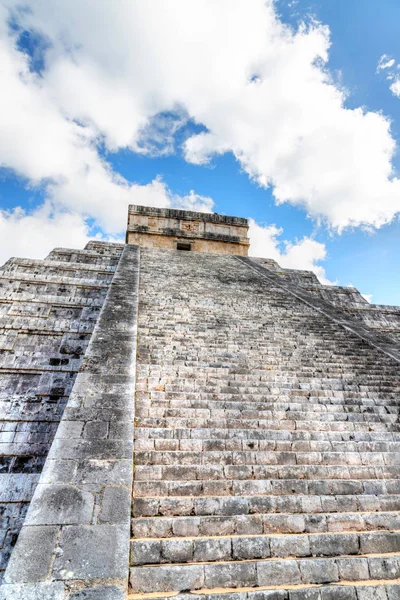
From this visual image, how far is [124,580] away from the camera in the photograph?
2.57 metres

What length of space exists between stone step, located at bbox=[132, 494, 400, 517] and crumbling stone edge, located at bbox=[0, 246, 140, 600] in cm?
33

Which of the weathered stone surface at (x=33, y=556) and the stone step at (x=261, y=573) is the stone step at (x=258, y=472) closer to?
the stone step at (x=261, y=573)

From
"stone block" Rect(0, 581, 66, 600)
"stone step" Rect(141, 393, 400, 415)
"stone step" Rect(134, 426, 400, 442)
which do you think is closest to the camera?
"stone block" Rect(0, 581, 66, 600)

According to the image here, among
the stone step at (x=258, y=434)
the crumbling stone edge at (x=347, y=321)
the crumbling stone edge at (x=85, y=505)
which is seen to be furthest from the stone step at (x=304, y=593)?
the crumbling stone edge at (x=347, y=321)

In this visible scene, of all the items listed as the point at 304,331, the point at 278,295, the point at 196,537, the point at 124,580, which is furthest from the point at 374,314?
the point at 124,580

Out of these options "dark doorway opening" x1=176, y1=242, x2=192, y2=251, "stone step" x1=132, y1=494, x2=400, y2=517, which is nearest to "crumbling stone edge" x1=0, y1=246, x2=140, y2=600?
"stone step" x1=132, y1=494, x2=400, y2=517

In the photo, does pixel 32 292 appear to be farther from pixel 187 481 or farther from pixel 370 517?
pixel 370 517

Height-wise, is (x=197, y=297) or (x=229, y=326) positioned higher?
(x=197, y=297)

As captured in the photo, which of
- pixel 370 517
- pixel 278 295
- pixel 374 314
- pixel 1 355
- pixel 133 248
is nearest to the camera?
pixel 370 517

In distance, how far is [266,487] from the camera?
12.1 ft

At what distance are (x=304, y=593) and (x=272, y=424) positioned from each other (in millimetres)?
1969

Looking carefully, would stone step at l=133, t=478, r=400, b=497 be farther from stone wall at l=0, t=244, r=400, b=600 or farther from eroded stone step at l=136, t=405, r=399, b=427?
eroded stone step at l=136, t=405, r=399, b=427

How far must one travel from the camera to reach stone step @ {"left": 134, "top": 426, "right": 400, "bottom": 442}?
4199mm

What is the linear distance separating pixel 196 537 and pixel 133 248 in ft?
39.7
